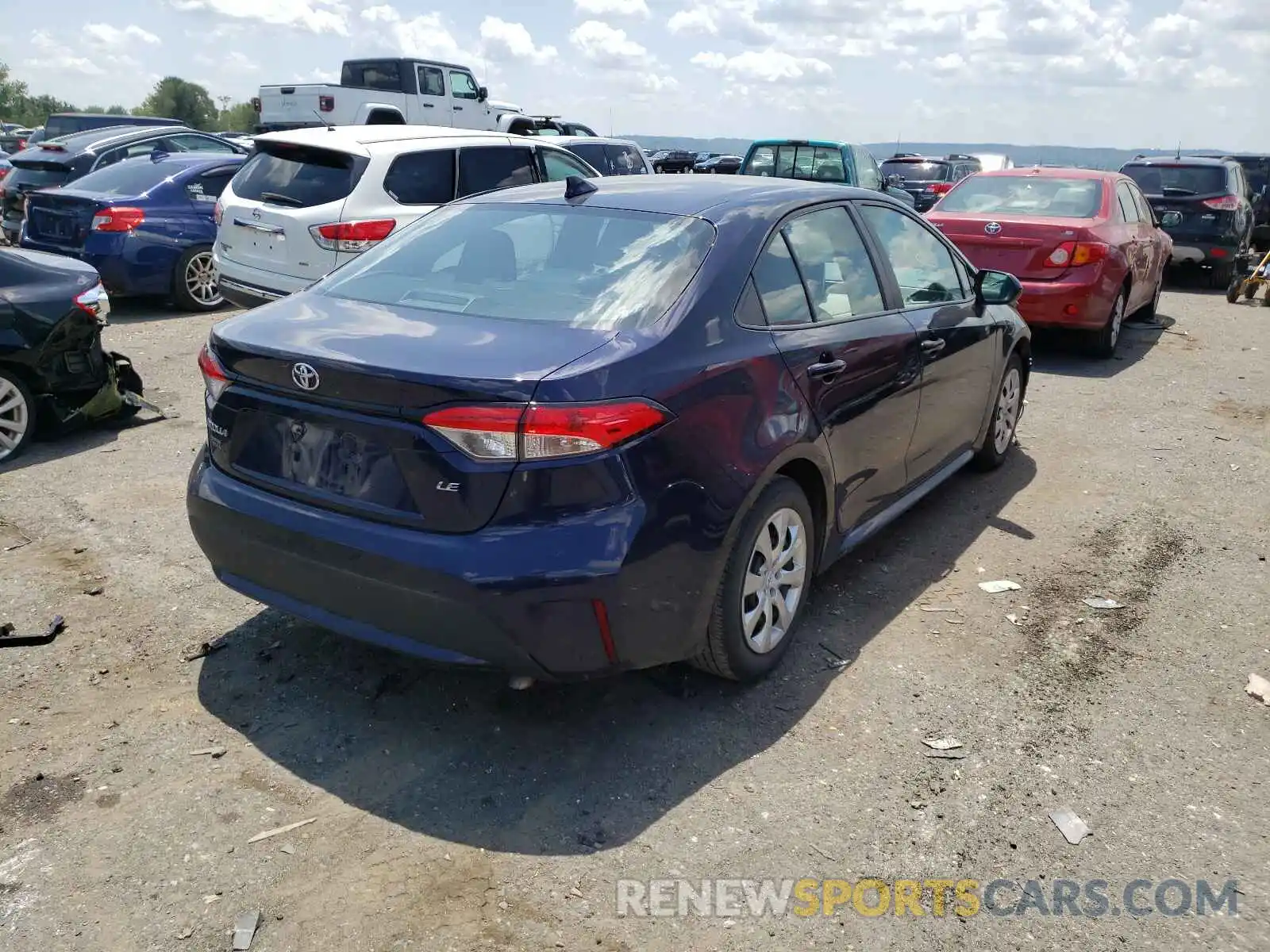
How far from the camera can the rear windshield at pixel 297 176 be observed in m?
8.04

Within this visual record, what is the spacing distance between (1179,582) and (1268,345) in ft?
23.4

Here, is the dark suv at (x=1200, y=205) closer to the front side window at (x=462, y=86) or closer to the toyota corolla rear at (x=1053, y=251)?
the toyota corolla rear at (x=1053, y=251)

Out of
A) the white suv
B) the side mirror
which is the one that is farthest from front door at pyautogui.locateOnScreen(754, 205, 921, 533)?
the white suv

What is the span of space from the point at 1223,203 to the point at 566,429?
44.6 ft

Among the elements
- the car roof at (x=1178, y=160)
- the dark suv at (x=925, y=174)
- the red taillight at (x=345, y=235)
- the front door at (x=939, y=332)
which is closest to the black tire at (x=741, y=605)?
the front door at (x=939, y=332)

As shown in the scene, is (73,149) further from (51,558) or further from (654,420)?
(654,420)

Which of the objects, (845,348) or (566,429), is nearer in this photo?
(566,429)

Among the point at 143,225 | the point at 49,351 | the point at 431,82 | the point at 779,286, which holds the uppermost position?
the point at 431,82

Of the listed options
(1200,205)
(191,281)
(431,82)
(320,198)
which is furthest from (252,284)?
(431,82)

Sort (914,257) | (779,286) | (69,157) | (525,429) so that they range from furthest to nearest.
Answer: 1. (69,157)
2. (914,257)
3. (779,286)
4. (525,429)

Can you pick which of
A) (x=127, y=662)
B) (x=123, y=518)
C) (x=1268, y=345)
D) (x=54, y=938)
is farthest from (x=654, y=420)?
(x=1268, y=345)

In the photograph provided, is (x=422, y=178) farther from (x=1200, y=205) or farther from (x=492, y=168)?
(x=1200, y=205)

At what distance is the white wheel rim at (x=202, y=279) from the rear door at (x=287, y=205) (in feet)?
7.41

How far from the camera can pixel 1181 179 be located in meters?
13.9
